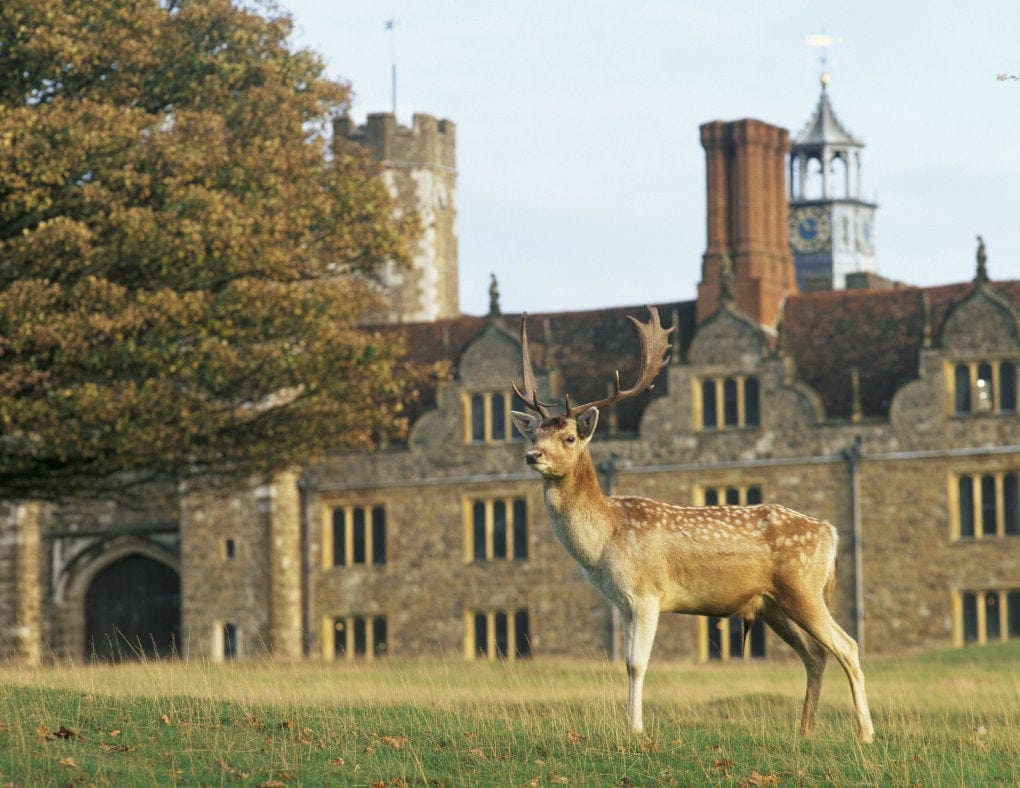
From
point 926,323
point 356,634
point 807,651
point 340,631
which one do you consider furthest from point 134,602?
point 807,651

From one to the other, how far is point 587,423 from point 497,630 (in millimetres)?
28256

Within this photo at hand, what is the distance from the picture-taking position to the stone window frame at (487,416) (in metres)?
44.1

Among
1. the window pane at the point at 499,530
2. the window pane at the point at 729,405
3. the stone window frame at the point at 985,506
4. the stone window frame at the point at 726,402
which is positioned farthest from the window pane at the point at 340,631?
the stone window frame at the point at 985,506

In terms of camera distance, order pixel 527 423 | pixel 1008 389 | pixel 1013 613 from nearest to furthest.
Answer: pixel 527 423 < pixel 1013 613 < pixel 1008 389

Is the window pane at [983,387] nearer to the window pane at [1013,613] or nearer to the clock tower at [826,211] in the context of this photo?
the window pane at [1013,613]

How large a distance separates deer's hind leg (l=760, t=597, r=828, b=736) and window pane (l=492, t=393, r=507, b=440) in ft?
89.5

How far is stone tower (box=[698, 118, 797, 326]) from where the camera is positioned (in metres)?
45.2

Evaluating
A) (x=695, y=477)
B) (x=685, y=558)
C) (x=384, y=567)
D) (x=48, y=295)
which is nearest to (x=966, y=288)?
Result: (x=695, y=477)

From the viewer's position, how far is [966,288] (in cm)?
4425

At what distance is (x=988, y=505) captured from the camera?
133 ft

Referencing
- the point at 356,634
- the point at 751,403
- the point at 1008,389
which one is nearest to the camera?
the point at 1008,389

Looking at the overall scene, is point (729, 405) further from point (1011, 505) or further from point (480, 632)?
point (480, 632)

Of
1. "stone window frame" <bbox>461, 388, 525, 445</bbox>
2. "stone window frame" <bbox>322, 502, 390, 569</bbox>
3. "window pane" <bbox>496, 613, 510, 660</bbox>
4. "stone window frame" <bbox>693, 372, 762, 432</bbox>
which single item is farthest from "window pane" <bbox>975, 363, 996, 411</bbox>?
"stone window frame" <bbox>322, 502, 390, 569</bbox>

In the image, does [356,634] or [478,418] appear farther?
[356,634]
